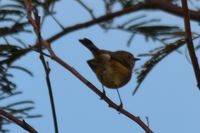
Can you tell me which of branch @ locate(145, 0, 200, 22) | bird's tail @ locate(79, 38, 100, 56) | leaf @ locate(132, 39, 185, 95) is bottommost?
leaf @ locate(132, 39, 185, 95)

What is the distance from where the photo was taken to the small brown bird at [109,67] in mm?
3156

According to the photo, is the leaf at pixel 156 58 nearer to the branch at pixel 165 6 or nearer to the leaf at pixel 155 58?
the leaf at pixel 155 58

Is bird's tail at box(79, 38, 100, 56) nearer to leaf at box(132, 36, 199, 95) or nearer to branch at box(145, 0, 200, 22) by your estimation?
leaf at box(132, 36, 199, 95)

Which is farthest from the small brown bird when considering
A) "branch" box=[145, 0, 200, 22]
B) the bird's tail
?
"branch" box=[145, 0, 200, 22]

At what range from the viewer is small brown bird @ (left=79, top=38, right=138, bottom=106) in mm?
3156

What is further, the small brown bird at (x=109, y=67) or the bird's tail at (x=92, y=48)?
the small brown bird at (x=109, y=67)

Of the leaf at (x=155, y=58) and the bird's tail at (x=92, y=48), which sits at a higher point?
the bird's tail at (x=92, y=48)

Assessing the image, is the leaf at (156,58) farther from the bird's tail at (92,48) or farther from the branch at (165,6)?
the branch at (165,6)

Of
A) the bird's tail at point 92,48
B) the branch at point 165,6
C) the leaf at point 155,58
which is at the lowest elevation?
the leaf at point 155,58

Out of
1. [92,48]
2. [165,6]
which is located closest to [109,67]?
[92,48]

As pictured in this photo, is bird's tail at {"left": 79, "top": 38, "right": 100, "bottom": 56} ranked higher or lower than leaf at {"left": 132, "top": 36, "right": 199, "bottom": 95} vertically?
higher

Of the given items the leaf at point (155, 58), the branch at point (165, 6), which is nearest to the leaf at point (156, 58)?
the leaf at point (155, 58)

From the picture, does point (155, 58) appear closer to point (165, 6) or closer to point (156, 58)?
point (156, 58)

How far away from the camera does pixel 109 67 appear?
3.27 metres
